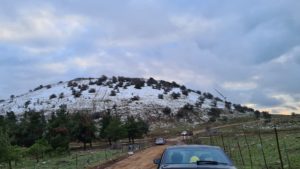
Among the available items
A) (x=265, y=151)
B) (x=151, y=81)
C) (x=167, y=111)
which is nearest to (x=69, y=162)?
(x=265, y=151)

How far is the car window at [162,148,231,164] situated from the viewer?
34.7 ft

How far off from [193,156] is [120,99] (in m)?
154

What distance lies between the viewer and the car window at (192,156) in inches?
417

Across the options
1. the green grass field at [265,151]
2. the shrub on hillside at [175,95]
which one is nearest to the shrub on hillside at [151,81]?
the shrub on hillside at [175,95]

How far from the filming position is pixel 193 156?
34.9 feet

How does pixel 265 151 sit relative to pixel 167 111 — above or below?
below

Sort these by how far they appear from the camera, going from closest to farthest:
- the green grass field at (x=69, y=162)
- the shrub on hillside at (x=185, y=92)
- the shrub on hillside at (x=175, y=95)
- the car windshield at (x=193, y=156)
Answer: the car windshield at (x=193, y=156)
the green grass field at (x=69, y=162)
the shrub on hillside at (x=175, y=95)
the shrub on hillside at (x=185, y=92)

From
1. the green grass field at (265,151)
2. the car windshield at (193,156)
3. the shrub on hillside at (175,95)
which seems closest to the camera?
the car windshield at (193,156)

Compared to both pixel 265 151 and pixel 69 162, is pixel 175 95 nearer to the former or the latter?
pixel 69 162

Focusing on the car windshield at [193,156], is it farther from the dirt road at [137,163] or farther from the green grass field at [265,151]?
the dirt road at [137,163]

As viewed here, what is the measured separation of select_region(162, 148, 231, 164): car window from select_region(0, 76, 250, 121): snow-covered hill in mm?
133487

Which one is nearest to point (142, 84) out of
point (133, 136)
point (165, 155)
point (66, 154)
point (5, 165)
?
point (133, 136)

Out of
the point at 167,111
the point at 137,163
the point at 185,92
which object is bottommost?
the point at 137,163

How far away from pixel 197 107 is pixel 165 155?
152364mm
